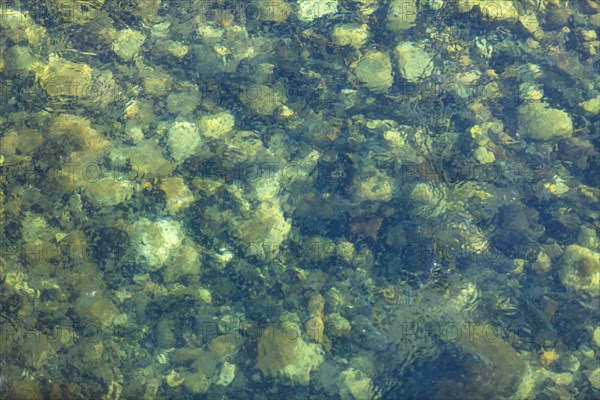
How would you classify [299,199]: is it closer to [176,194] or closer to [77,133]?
[176,194]

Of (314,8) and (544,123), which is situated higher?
(314,8)

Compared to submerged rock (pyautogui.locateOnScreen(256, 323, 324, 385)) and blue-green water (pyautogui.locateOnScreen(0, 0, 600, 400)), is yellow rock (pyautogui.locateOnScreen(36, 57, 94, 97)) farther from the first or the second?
submerged rock (pyautogui.locateOnScreen(256, 323, 324, 385))

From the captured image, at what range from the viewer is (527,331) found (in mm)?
3943

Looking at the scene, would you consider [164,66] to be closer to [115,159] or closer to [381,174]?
[115,159]

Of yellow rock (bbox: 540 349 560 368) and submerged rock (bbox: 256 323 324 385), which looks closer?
submerged rock (bbox: 256 323 324 385)

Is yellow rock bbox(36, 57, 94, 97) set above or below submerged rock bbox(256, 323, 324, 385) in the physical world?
above

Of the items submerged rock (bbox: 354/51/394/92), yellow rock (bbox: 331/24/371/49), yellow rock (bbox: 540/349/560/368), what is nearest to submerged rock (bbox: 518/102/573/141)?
submerged rock (bbox: 354/51/394/92)

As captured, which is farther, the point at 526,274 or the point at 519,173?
the point at 519,173

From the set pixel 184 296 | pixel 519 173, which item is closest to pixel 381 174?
pixel 519 173

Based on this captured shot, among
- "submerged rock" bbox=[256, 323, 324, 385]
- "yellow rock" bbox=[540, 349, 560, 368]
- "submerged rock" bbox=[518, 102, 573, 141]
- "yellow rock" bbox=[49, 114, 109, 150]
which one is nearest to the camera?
"submerged rock" bbox=[256, 323, 324, 385]

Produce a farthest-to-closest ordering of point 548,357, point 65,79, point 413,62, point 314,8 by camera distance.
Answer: point 314,8, point 413,62, point 65,79, point 548,357

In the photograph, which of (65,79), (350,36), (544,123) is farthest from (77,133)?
(544,123)

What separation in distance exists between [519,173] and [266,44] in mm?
2852

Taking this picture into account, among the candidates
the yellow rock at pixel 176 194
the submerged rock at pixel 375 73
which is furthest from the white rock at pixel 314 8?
the yellow rock at pixel 176 194
